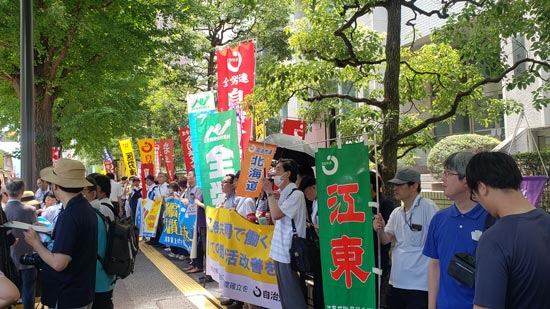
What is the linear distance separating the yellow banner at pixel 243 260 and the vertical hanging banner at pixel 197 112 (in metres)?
1.14

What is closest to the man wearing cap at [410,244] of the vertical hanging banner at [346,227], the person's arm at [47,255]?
the vertical hanging banner at [346,227]

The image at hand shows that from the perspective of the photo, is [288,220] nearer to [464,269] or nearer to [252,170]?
[252,170]

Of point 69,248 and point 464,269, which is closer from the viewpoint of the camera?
point 464,269

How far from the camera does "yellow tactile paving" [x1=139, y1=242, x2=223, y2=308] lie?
7.22m

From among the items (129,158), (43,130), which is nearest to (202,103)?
(43,130)

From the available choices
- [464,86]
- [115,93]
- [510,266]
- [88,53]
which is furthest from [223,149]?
[115,93]

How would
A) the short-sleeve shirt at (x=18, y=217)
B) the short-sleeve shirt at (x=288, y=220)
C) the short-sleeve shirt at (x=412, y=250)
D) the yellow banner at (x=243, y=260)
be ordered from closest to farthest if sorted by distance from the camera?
1. the short-sleeve shirt at (x=412, y=250)
2. the short-sleeve shirt at (x=288, y=220)
3. the short-sleeve shirt at (x=18, y=217)
4. the yellow banner at (x=243, y=260)

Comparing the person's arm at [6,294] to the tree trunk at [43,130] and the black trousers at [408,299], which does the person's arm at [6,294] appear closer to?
the black trousers at [408,299]

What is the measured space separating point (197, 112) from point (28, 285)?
12.7 feet

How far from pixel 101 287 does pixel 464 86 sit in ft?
18.8

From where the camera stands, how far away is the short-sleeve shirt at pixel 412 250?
157 inches

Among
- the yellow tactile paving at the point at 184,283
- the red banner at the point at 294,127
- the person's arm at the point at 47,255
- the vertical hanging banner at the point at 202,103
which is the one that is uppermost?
the vertical hanging banner at the point at 202,103

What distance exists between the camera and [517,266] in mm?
1953

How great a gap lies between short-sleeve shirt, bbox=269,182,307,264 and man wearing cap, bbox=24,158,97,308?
209cm
